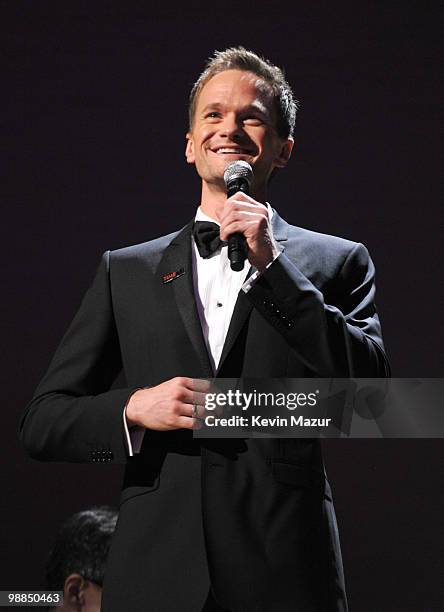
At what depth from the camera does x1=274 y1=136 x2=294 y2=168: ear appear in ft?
6.68

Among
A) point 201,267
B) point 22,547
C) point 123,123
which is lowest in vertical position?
point 22,547

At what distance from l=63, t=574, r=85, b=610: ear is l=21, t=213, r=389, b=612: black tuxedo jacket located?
0.85 m

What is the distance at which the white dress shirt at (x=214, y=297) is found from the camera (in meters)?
1.80

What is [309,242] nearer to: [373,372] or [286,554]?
[373,372]

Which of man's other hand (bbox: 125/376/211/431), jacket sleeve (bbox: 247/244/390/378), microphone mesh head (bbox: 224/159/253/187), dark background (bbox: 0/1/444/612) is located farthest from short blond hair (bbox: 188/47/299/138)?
dark background (bbox: 0/1/444/612)

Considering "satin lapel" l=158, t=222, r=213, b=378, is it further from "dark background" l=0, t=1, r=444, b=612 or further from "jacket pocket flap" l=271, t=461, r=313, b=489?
"dark background" l=0, t=1, r=444, b=612

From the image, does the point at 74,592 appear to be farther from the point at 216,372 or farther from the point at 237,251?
the point at 237,251

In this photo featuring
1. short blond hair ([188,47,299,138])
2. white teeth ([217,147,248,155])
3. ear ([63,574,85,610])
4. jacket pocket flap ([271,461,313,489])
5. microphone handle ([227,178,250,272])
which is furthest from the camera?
ear ([63,574,85,610])

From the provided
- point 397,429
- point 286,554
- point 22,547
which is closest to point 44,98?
point 22,547

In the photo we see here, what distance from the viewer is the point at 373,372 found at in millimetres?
1772

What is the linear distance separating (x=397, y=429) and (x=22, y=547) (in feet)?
5.35

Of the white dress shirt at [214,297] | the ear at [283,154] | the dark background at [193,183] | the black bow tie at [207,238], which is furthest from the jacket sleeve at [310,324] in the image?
the dark background at [193,183]

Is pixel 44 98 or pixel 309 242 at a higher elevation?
pixel 44 98

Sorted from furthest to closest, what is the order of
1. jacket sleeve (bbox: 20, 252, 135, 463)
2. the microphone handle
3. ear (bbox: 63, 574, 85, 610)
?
ear (bbox: 63, 574, 85, 610), jacket sleeve (bbox: 20, 252, 135, 463), the microphone handle
